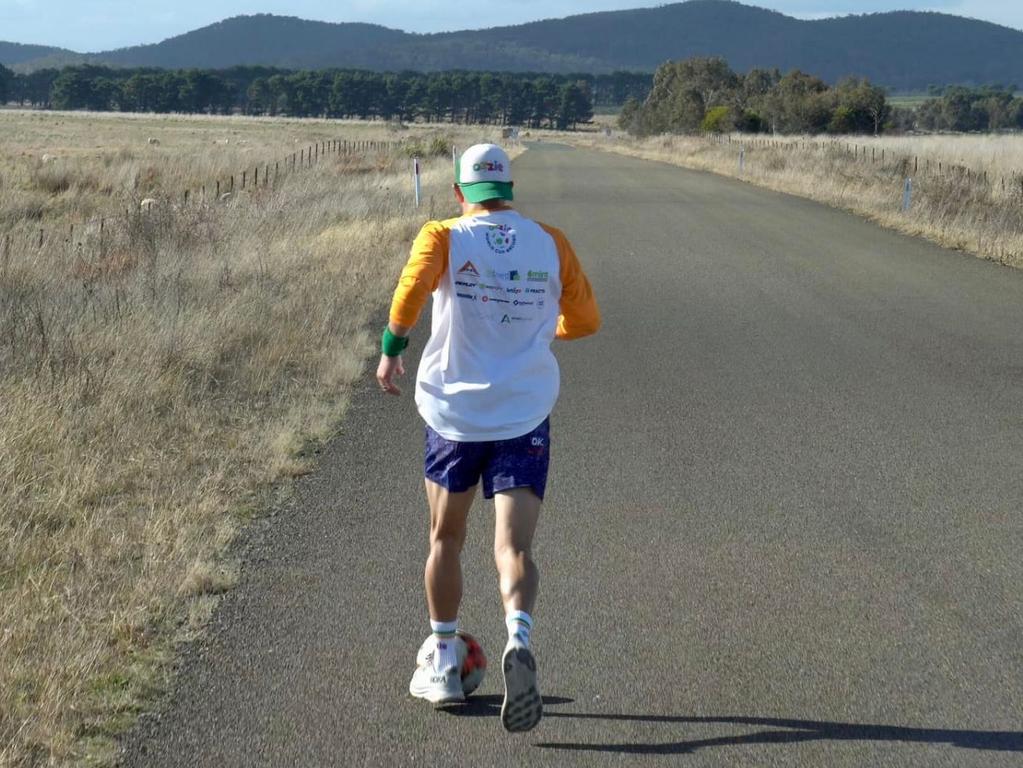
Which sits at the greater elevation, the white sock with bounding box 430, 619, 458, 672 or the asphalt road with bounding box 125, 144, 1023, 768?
the white sock with bounding box 430, 619, 458, 672

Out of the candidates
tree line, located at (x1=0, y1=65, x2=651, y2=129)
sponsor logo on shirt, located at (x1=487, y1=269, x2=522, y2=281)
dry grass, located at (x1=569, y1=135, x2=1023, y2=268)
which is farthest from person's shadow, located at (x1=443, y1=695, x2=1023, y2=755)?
tree line, located at (x1=0, y1=65, x2=651, y2=129)

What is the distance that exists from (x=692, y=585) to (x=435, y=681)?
146 centimetres

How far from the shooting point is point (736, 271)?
587 inches

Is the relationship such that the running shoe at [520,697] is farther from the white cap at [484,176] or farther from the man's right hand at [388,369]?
the white cap at [484,176]

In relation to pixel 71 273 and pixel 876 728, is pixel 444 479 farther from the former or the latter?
pixel 71 273

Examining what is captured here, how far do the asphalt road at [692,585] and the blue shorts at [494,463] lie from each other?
2.44ft

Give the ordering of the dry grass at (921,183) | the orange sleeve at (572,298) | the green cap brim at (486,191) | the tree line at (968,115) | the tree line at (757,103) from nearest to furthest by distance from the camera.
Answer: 1. the green cap brim at (486,191)
2. the orange sleeve at (572,298)
3. the dry grass at (921,183)
4. the tree line at (757,103)
5. the tree line at (968,115)

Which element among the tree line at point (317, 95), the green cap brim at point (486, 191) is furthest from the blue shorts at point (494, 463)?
the tree line at point (317, 95)

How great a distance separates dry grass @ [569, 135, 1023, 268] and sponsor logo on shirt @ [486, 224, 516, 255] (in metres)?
13.6

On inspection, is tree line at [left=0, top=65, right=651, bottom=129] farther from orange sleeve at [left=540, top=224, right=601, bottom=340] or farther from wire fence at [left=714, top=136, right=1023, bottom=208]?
orange sleeve at [left=540, top=224, right=601, bottom=340]

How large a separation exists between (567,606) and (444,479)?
3.70ft

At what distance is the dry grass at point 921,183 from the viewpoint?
60.3ft

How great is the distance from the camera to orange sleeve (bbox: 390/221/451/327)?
365 centimetres

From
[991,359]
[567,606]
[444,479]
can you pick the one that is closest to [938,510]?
[567,606]
